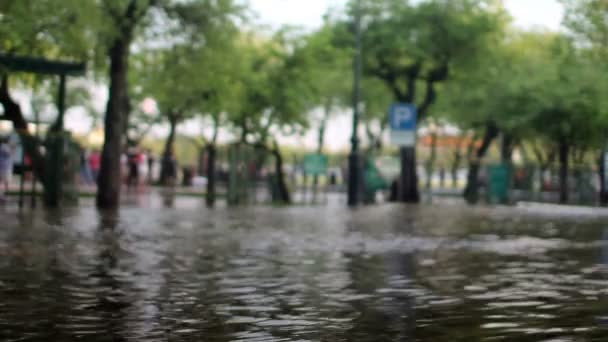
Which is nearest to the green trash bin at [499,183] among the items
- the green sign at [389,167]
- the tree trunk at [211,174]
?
the green sign at [389,167]

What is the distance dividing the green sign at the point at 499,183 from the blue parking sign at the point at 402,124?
9734mm

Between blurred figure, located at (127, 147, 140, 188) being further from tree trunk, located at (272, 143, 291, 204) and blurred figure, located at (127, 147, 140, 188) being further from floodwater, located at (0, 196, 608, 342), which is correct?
floodwater, located at (0, 196, 608, 342)

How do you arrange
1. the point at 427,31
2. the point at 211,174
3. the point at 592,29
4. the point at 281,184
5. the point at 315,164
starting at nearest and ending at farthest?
the point at 315,164, the point at 281,184, the point at 211,174, the point at 592,29, the point at 427,31

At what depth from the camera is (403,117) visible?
34906 mm

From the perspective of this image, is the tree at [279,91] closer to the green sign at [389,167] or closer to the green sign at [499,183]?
the green sign at [389,167]

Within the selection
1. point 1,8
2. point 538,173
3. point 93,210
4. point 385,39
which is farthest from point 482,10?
point 1,8

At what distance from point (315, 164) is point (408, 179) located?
28.0ft

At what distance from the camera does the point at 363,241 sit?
15.6m

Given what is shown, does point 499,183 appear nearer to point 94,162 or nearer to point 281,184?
point 281,184

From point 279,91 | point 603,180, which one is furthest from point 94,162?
point 603,180

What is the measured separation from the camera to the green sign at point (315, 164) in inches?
1420

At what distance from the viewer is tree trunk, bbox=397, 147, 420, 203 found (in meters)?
43.3

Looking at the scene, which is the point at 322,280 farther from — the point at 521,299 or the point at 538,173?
the point at 538,173

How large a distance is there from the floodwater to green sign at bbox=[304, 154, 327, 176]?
59.6 ft
